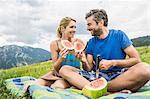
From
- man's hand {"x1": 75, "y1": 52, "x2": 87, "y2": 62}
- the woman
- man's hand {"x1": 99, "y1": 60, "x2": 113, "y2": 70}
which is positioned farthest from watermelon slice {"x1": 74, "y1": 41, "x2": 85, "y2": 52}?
man's hand {"x1": 99, "y1": 60, "x2": 113, "y2": 70}

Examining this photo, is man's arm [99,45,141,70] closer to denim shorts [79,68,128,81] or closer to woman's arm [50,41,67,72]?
denim shorts [79,68,128,81]

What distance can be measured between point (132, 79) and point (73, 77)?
3.63ft

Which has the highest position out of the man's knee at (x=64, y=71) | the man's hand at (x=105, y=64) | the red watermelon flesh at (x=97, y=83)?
the man's hand at (x=105, y=64)

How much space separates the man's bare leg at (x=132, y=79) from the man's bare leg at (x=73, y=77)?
19.4 inches

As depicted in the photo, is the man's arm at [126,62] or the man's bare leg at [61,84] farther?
the man's bare leg at [61,84]

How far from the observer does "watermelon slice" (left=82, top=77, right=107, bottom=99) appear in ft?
21.9

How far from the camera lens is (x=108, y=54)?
24.0ft

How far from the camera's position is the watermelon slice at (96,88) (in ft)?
21.9

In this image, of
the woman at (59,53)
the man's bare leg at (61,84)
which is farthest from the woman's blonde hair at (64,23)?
the man's bare leg at (61,84)

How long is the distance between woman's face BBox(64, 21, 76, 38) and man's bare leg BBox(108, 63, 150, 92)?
1.60m

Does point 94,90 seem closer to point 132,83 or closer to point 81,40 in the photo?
point 132,83

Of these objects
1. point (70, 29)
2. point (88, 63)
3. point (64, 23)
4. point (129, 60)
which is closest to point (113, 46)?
point (129, 60)

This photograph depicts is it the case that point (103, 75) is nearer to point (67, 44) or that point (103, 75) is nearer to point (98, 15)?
point (67, 44)

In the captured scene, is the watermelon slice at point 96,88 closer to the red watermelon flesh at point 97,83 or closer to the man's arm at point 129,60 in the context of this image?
the red watermelon flesh at point 97,83
